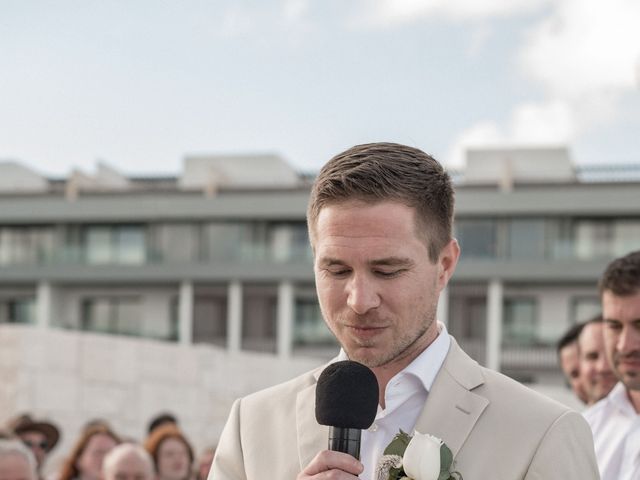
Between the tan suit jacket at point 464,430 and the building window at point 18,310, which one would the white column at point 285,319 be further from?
the tan suit jacket at point 464,430

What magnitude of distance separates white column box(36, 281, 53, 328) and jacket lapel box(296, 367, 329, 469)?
45.9 meters

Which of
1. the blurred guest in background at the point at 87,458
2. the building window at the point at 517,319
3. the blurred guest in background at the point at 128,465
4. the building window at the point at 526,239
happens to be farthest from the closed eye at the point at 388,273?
the building window at the point at 517,319

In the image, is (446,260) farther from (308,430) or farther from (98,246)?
(98,246)

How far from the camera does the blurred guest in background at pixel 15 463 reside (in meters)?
6.66

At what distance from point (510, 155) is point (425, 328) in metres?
45.3

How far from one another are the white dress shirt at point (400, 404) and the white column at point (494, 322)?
41.9m

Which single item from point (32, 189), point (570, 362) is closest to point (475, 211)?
point (32, 189)

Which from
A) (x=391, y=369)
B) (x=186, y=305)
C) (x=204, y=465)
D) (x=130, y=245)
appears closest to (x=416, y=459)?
(x=391, y=369)

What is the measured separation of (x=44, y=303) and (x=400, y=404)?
152ft

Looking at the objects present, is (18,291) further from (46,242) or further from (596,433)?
(596,433)

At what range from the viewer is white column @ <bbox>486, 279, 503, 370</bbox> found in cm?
4434

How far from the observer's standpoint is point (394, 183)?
2.54 m

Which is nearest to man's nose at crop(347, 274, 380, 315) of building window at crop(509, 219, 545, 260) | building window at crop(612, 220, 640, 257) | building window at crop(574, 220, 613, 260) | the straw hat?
the straw hat

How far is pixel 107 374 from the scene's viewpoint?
755 inches
